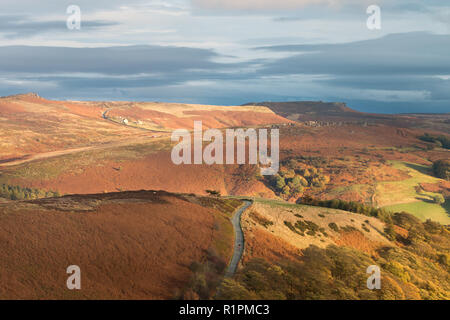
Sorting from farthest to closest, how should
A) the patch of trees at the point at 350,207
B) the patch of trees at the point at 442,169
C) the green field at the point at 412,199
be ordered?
the patch of trees at the point at 442,169 → the green field at the point at 412,199 → the patch of trees at the point at 350,207

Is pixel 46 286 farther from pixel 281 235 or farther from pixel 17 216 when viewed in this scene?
pixel 281 235

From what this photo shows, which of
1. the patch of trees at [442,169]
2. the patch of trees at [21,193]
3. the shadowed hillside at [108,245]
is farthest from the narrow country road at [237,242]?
the patch of trees at [442,169]

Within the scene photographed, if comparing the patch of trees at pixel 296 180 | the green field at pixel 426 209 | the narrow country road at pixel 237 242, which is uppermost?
the narrow country road at pixel 237 242

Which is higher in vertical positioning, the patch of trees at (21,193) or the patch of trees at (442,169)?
the patch of trees at (442,169)

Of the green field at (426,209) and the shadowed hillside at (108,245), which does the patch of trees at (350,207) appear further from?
the shadowed hillside at (108,245)

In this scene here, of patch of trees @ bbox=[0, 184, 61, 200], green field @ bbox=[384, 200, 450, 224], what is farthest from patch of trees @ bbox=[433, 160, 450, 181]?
patch of trees @ bbox=[0, 184, 61, 200]
